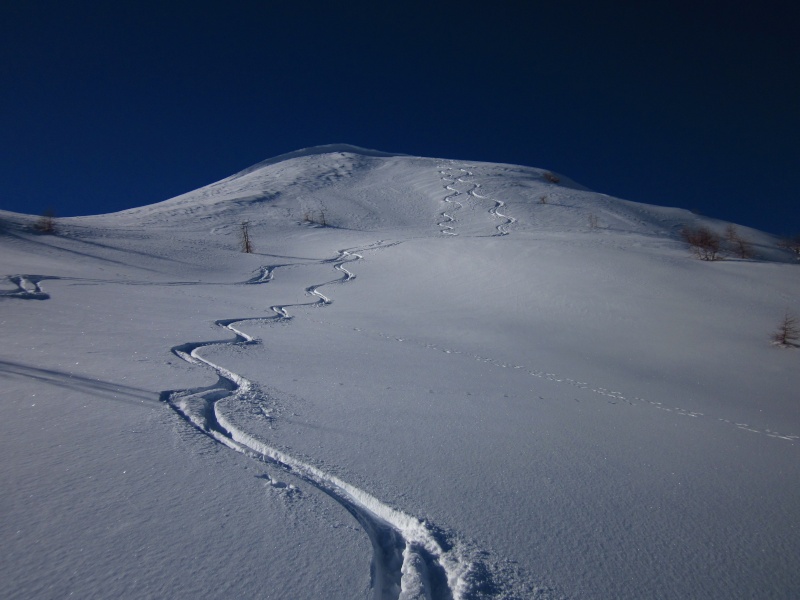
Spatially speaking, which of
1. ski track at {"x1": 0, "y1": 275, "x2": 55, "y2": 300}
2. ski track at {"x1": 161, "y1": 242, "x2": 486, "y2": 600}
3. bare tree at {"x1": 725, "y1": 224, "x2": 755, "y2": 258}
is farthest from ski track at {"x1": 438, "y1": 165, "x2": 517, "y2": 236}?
ski track at {"x1": 161, "y1": 242, "x2": 486, "y2": 600}

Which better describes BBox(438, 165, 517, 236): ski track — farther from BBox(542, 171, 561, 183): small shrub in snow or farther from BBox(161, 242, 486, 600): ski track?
BBox(161, 242, 486, 600): ski track

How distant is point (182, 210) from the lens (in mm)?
29047

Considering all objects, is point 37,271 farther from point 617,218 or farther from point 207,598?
point 617,218

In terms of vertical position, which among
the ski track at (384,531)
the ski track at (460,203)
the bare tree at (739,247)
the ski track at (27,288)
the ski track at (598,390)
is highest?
the ski track at (460,203)

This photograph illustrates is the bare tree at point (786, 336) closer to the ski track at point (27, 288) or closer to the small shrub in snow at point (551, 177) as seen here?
the ski track at point (27, 288)

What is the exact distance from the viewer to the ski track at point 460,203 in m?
26.0

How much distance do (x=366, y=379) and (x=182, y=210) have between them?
28275mm

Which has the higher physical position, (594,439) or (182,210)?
(182,210)

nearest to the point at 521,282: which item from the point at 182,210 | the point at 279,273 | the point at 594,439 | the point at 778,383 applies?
the point at 778,383

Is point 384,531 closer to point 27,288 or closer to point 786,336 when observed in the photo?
point 786,336

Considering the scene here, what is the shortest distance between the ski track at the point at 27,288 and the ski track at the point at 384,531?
20.3 ft

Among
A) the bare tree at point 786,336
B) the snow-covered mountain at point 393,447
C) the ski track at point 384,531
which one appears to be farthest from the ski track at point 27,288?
the bare tree at point 786,336

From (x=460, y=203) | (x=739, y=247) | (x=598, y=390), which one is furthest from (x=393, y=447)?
(x=460, y=203)

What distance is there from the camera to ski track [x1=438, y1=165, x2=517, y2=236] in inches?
1024
